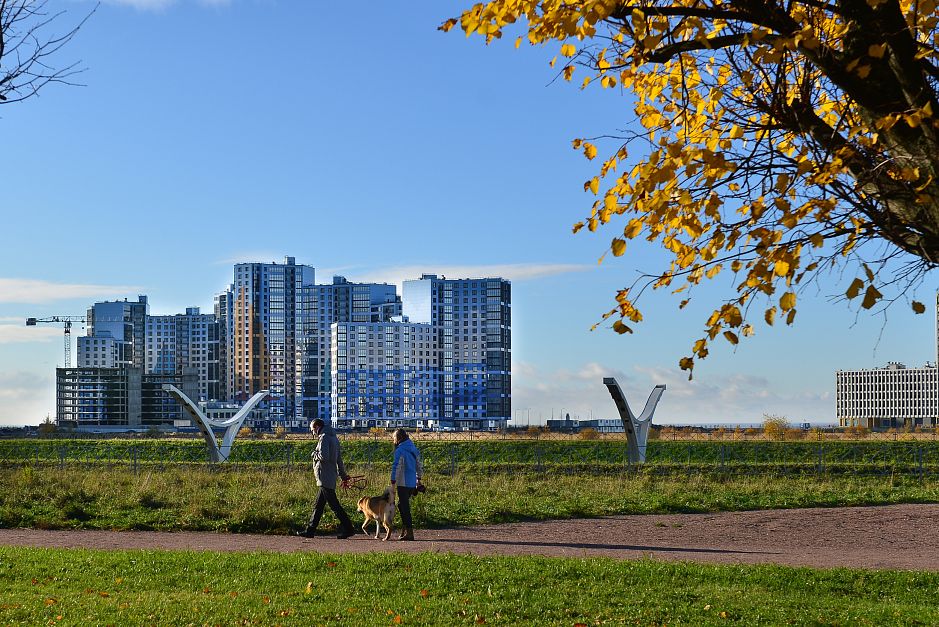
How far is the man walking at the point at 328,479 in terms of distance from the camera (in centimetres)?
1463

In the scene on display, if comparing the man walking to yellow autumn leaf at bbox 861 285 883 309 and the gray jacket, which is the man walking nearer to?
the gray jacket

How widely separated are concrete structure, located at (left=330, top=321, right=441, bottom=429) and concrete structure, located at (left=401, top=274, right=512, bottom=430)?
13.6 ft

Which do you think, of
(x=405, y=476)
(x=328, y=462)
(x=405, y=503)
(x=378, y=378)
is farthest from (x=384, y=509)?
(x=378, y=378)

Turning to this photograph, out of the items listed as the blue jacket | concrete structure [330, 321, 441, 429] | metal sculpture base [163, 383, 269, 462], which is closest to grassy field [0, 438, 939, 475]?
metal sculpture base [163, 383, 269, 462]

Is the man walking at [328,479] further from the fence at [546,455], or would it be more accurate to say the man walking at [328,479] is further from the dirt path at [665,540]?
the fence at [546,455]

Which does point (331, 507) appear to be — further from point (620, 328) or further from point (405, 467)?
point (620, 328)

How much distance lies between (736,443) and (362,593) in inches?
1510

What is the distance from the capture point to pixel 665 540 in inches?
567

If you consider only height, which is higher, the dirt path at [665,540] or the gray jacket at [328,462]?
the gray jacket at [328,462]

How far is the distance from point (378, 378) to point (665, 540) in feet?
567

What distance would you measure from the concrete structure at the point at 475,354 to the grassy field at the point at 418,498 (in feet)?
540

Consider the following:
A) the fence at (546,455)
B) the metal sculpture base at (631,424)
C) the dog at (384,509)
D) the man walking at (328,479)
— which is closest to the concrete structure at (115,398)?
the fence at (546,455)

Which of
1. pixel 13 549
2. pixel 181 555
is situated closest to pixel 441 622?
pixel 181 555

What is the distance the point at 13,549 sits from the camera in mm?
12891
